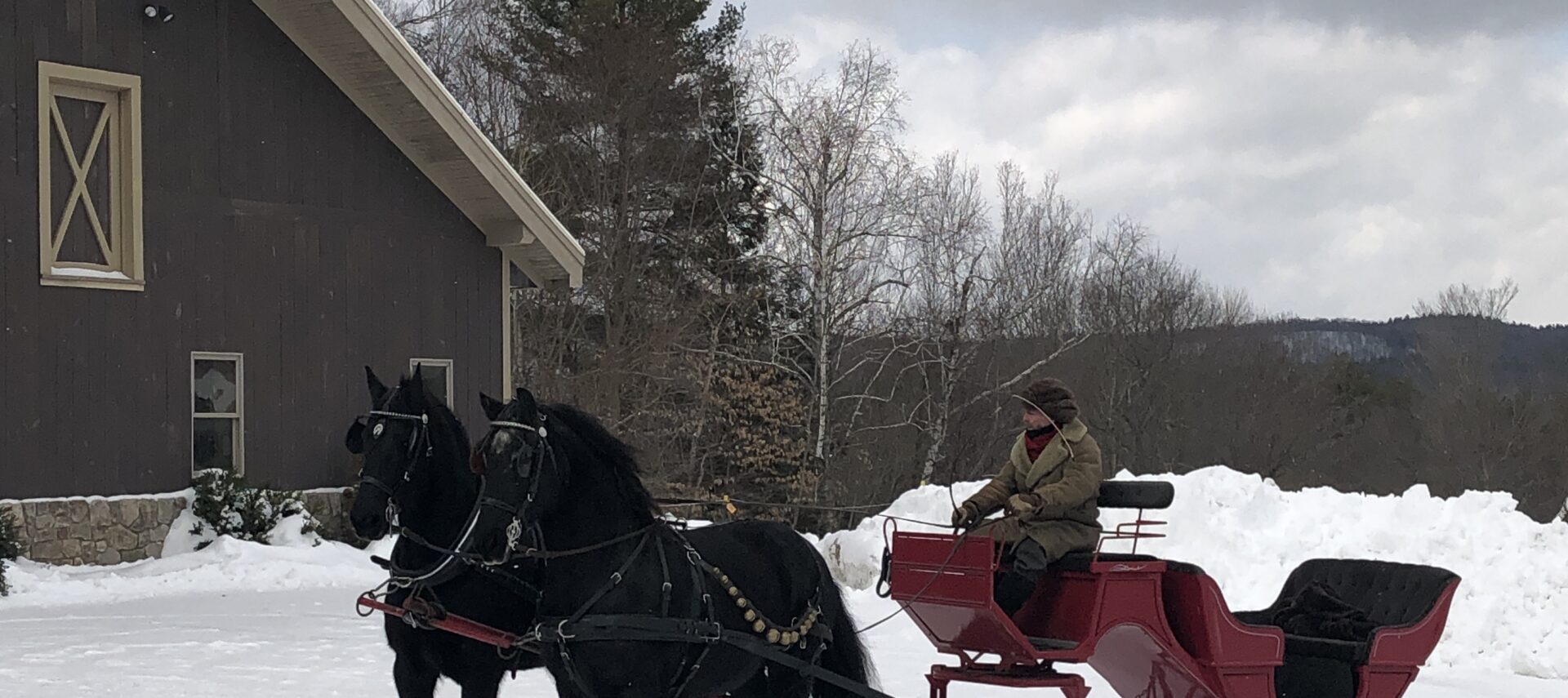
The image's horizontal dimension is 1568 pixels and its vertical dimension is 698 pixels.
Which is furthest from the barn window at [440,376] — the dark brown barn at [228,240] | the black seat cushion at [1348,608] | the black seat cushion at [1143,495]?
the black seat cushion at [1143,495]

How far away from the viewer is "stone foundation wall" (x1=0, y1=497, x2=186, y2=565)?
15.8 metres

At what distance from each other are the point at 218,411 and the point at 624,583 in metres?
12.8

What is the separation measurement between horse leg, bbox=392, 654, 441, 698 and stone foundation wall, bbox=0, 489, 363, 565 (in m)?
8.53

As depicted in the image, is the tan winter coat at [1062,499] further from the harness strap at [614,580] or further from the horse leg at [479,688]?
the horse leg at [479,688]

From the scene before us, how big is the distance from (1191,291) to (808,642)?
44418 millimetres

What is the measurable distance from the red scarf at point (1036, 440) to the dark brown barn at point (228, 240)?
11.9 m

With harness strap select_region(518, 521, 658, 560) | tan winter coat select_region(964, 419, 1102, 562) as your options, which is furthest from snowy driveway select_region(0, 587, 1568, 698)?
harness strap select_region(518, 521, 658, 560)

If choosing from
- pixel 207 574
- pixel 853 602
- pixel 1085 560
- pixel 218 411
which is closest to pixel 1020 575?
pixel 1085 560

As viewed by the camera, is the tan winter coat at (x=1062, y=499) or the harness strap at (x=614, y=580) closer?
the harness strap at (x=614, y=580)

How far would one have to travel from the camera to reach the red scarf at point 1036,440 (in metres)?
7.69

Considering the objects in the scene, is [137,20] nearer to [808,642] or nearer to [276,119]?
[276,119]

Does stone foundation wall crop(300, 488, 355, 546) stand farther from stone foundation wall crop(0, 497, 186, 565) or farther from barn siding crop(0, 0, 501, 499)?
stone foundation wall crop(0, 497, 186, 565)

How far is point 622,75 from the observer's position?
31766 mm

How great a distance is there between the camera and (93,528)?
16281mm
